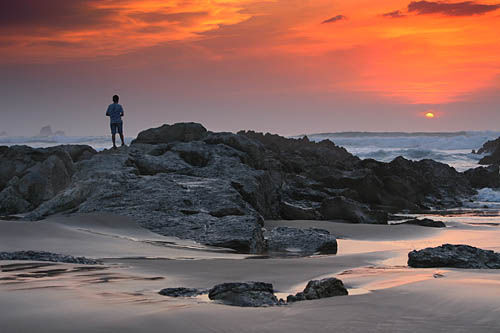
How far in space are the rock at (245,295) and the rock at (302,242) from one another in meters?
4.27

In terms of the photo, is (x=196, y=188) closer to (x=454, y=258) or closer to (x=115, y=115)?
(x=454, y=258)

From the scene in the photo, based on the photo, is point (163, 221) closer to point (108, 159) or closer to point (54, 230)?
point (54, 230)

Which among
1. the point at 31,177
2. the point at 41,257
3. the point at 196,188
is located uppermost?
the point at 31,177

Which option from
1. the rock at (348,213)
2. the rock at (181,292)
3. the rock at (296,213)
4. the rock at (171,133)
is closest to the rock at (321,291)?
the rock at (181,292)

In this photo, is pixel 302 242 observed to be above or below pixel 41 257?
below

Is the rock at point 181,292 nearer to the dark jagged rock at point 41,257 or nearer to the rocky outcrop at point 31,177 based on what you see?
the dark jagged rock at point 41,257

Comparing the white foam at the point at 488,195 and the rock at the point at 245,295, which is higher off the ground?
the rock at the point at 245,295

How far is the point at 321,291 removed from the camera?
15.0 ft

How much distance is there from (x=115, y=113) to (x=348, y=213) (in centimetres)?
730

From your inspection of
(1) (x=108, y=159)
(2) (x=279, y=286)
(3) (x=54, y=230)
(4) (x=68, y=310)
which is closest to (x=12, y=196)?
(1) (x=108, y=159)

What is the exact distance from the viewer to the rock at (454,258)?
668cm

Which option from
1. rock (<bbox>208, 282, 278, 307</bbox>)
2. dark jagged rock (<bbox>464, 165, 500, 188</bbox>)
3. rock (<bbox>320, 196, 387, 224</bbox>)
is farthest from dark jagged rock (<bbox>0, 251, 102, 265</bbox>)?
dark jagged rock (<bbox>464, 165, 500, 188</bbox>)

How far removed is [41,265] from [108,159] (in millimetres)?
7476

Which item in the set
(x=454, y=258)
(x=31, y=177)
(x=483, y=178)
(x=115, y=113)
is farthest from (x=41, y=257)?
(x=483, y=178)
